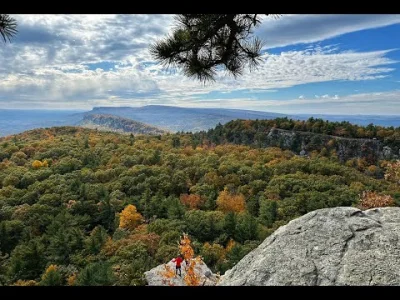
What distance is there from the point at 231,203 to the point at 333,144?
Answer: 4795cm

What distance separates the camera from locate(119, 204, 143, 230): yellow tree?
130ft

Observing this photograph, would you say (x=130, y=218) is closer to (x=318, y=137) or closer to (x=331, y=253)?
(x=331, y=253)

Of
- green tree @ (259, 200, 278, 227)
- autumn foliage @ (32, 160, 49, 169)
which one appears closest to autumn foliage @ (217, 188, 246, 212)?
green tree @ (259, 200, 278, 227)

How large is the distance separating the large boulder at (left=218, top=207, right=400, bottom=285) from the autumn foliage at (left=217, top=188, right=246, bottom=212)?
3507 centimetres

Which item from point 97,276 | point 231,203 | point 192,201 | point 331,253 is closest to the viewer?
point 331,253

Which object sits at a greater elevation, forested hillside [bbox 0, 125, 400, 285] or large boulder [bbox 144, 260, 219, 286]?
large boulder [bbox 144, 260, 219, 286]

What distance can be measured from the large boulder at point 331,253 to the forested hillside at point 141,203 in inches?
443

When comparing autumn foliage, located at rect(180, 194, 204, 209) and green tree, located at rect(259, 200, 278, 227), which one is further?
autumn foliage, located at rect(180, 194, 204, 209)

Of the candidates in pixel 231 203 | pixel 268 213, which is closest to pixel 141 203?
pixel 231 203

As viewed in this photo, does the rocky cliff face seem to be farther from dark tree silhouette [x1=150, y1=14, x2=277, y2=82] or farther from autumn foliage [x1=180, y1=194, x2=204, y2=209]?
dark tree silhouette [x1=150, y1=14, x2=277, y2=82]

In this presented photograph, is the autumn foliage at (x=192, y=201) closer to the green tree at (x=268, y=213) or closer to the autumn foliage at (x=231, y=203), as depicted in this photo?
the autumn foliage at (x=231, y=203)

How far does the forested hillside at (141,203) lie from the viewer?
27.3 m

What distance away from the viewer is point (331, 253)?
645cm
